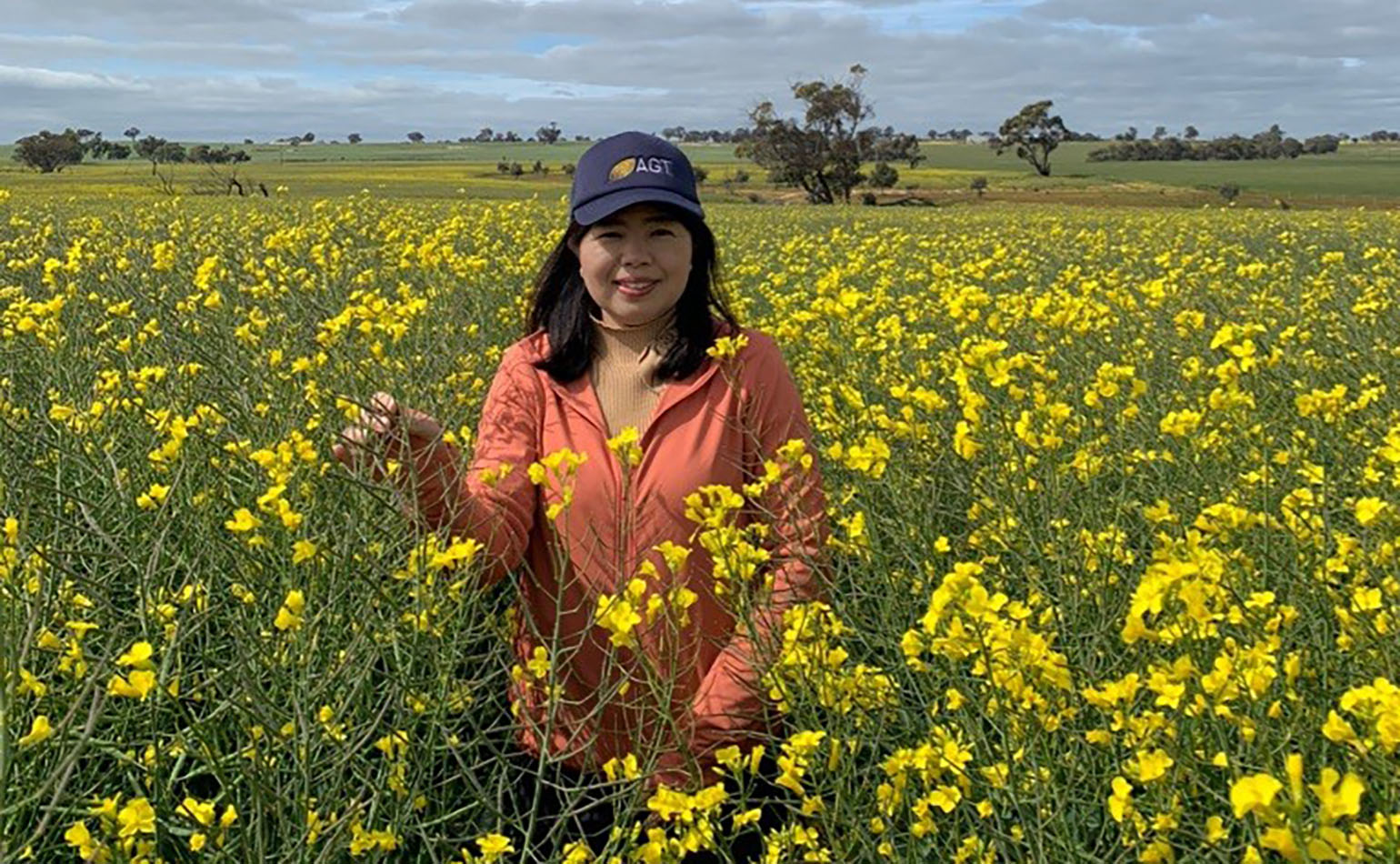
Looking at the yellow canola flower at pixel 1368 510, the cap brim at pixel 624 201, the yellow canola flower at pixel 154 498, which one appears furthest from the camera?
the cap brim at pixel 624 201

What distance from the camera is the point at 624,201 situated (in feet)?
7.46

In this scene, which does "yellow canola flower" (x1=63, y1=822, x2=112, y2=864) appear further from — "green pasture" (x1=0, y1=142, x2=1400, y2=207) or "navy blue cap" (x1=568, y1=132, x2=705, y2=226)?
"green pasture" (x1=0, y1=142, x2=1400, y2=207)

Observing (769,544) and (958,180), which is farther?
(958,180)

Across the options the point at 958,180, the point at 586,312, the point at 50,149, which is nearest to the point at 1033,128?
the point at 958,180

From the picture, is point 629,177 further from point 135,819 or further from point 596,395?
point 135,819

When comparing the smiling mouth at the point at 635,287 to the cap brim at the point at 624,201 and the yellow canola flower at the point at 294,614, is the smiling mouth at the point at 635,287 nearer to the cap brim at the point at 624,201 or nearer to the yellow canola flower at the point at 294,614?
the cap brim at the point at 624,201

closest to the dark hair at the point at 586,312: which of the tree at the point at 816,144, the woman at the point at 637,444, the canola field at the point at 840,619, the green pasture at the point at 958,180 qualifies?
the woman at the point at 637,444

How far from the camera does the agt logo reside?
2.31m

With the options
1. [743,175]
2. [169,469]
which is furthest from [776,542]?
[743,175]

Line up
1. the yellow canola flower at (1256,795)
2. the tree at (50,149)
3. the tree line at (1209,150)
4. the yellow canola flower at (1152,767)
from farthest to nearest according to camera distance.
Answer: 1. the tree line at (1209,150)
2. the tree at (50,149)
3. the yellow canola flower at (1152,767)
4. the yellow canola flower at (1256,795)

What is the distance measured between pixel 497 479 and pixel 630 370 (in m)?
0.50

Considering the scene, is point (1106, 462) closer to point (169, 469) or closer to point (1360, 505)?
point (1360, 505)

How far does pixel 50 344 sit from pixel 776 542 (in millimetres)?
2234

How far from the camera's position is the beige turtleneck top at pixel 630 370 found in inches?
96.7
